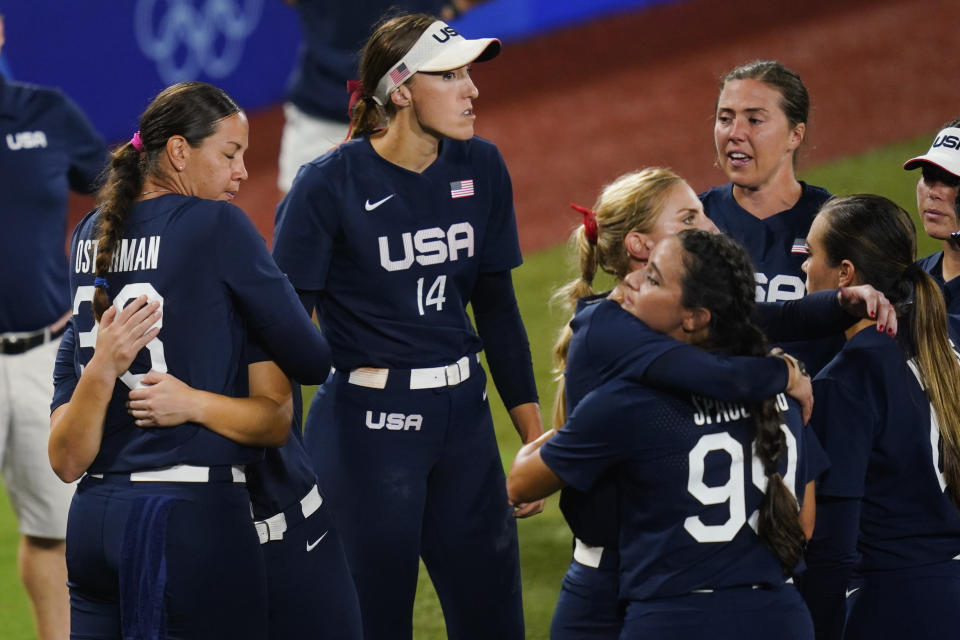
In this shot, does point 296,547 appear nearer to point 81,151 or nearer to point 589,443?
point 589,443

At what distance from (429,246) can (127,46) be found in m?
8.06

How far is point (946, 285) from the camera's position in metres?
3.96

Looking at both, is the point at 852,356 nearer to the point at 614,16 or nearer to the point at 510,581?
the point at 510,581

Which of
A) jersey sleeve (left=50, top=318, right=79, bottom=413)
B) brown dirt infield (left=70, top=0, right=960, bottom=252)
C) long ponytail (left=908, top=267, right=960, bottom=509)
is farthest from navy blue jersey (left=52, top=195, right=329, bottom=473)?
brown dirt infield (left=70, top=0, right=960, bottom=252)

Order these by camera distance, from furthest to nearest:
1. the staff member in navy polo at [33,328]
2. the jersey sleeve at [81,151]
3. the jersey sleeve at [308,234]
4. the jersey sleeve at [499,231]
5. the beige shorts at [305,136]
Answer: the beige shorts at [305,136] < the jersey sleeve at [81,151] < the staff member in navy polo at [33,328] < the jersey sleeve at [499,231] < the jersey sleeve at [308,234]

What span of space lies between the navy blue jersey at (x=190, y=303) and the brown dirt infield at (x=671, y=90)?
7.36 metres

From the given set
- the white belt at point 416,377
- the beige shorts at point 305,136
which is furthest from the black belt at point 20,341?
the beige shorts at point 305,136

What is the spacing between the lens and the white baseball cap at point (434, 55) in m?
3.76

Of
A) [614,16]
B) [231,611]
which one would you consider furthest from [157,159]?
[614,16]

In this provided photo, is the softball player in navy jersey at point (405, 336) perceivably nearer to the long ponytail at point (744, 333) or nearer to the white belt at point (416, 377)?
the white belt at point (416, 377)

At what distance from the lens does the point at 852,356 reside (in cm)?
319

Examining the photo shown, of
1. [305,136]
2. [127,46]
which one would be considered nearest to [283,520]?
[305,136]

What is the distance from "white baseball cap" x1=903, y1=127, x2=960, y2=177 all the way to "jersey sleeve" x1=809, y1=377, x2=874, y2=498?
105cm

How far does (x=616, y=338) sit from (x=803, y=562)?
0.64 metres
